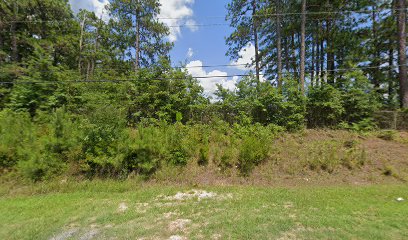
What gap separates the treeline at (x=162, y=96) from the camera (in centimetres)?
676

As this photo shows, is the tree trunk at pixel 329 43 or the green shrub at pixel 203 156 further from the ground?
the tree trunk at pixel 329 43

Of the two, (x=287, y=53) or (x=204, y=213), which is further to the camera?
(x=287, y=53)

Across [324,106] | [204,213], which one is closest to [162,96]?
[204,213]

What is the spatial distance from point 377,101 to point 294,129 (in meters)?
4.58

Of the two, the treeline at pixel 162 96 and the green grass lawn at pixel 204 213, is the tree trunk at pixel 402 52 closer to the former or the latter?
the treeline at pixel 162 96

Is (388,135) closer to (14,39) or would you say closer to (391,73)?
(391,73)

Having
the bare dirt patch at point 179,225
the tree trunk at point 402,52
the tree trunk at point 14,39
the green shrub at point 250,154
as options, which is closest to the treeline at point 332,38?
the tree trunk at point 402,52

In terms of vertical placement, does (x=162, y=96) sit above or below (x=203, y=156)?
above

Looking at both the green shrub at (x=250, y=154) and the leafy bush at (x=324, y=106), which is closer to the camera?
the green shrub at (x=250, y=154)

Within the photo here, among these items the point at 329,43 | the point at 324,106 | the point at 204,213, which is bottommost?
the point at 204,213

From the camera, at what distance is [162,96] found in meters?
9.93

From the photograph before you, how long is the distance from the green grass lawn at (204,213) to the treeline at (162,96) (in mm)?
1370

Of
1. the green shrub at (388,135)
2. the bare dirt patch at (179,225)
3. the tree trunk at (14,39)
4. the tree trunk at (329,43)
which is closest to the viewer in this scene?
the bare dirt patch at (179,225)

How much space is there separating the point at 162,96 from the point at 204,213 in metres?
7.01
